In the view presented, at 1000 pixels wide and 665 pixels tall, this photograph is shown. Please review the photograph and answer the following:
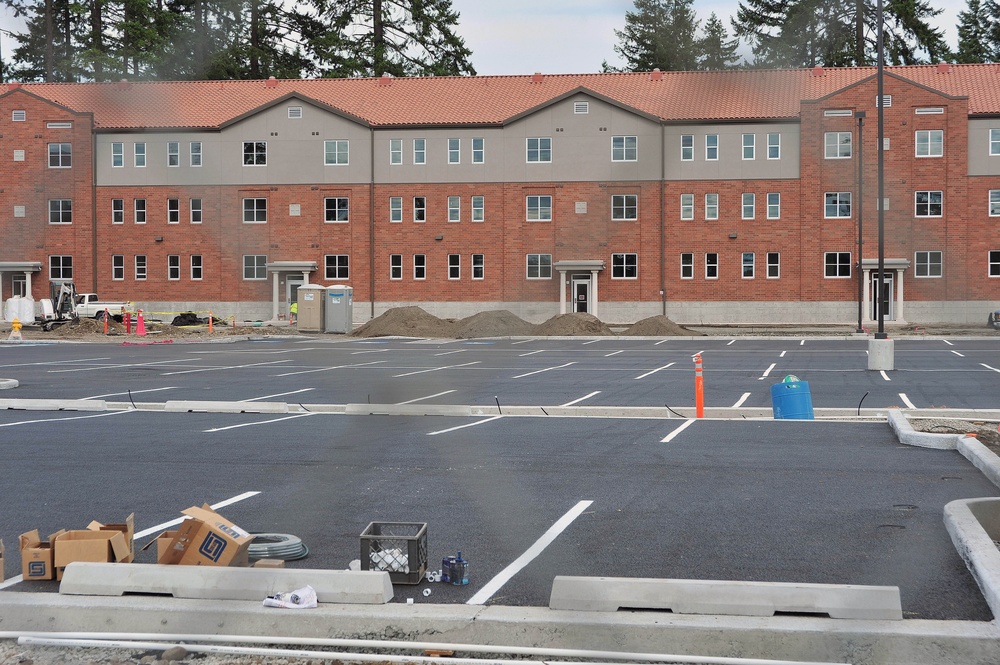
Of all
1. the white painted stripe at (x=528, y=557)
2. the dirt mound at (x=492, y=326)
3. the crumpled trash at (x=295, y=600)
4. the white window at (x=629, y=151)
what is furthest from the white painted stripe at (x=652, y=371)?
the white window at (x=629, y=151)

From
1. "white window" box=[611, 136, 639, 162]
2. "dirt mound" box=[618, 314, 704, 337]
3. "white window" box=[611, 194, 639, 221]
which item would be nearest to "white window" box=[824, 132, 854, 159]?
"white window" box=[611, 194, 639, 221]

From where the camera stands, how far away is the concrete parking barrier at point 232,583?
5.12 meters

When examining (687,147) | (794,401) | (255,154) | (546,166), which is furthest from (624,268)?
(255,154)

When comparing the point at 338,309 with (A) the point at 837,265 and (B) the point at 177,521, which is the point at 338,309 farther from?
(B) the point at 177,521

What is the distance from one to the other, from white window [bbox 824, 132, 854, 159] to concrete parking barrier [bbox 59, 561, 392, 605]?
3.17 meters

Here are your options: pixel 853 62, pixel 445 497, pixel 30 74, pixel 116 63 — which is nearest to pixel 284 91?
pixel 445 497

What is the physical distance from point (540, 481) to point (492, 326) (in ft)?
125

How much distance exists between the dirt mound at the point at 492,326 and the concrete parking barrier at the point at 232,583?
137 feet

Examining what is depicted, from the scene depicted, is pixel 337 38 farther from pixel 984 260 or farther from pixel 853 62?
pixel 984 260

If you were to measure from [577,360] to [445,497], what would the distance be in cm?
2278

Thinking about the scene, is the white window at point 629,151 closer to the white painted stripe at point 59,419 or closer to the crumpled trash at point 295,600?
the crumpled trash at point 295,600

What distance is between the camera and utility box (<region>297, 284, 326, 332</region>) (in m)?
48.3

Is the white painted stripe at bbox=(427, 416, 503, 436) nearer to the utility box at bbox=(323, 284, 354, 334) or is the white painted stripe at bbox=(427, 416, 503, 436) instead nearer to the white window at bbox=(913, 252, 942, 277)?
the white window at bbox=(913, 252, 942, 277)

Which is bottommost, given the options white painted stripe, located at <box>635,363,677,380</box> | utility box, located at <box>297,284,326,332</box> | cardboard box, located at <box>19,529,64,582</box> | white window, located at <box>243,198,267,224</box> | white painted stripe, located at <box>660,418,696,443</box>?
white painted stripe, located at <box>635,363,677,380</box>
